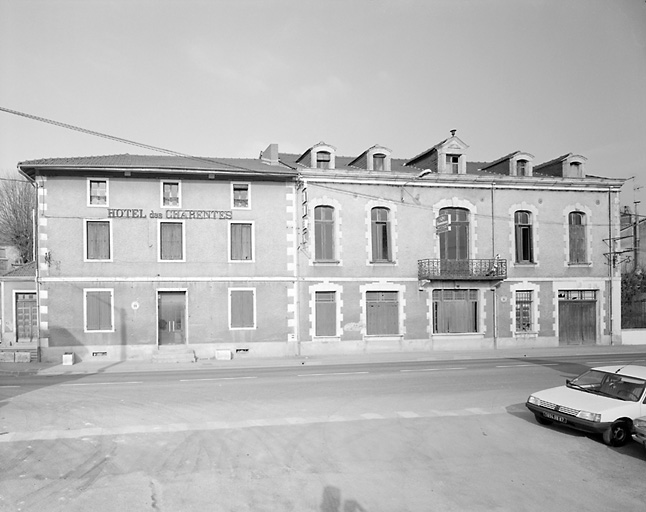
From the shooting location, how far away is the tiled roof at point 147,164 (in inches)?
985

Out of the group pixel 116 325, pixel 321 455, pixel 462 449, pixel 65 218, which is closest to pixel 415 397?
pixel 462 449

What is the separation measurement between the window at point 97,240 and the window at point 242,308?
637 cm

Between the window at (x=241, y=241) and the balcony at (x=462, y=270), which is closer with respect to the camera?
the window at (x=241, y=241)

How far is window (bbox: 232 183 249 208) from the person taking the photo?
27.2 m

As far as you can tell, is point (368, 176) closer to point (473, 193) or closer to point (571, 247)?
point (473, 193)

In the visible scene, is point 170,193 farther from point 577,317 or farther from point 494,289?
point 577,317

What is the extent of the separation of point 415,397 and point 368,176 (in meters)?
15.9

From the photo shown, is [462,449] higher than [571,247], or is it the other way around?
[571,247]

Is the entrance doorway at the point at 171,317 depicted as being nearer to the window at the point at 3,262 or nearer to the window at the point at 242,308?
the window at the point at 242,308

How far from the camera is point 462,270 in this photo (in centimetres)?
2939

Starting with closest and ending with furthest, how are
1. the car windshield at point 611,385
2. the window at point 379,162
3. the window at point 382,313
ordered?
the car windshield at point 611,385
the window at point 382,313
the window at point 379,162

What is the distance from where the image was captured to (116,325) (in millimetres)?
25469

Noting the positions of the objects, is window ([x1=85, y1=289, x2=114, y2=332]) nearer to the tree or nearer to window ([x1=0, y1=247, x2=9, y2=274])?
window ([x1=0, y1=247, x2=9, y2=274])

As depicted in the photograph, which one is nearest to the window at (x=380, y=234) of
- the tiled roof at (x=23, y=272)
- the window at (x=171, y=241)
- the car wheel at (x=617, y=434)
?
the window at (x=171, y=241)
